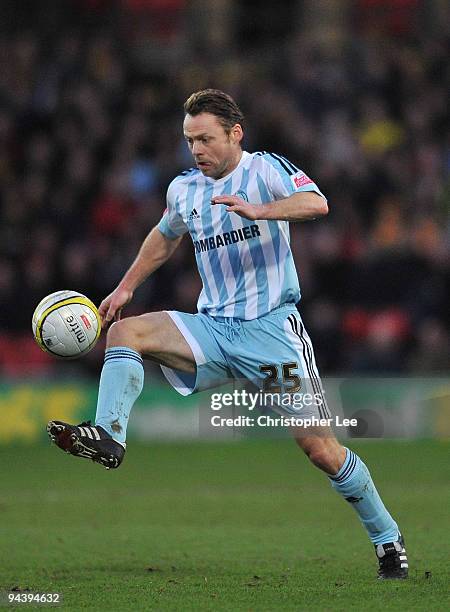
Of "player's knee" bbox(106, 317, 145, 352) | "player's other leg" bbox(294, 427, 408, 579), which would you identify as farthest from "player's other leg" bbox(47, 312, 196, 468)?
"player's other leg" bbox(294, 427, 408, 579)

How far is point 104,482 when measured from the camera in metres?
11.6

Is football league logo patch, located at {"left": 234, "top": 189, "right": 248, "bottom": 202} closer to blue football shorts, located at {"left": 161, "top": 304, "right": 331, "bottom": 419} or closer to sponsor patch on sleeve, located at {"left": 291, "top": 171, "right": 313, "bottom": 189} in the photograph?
sponsor patch on sleeve, located at {"left": 291, "top": 171, "right": 313, "bottom": 189}

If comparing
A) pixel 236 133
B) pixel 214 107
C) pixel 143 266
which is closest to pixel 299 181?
pixel 236 133

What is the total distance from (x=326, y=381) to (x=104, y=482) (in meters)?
3.32

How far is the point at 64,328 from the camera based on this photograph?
6.41 meters

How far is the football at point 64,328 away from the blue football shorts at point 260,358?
440 mm

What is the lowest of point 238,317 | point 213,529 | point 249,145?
point 213,529

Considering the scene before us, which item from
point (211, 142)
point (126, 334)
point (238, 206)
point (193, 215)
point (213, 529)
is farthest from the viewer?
point (213, 529)

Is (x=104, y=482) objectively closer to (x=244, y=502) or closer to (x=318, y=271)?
(x=244, y=502)

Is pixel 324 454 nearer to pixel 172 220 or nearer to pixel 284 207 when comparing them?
pixel 284 207

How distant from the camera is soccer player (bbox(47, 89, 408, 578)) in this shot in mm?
6359

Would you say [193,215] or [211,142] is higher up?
[211,142]

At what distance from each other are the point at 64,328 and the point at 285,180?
4.38 ft

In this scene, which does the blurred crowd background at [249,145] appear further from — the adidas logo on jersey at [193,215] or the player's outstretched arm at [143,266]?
the adidas logo on jersey at [193,215]
